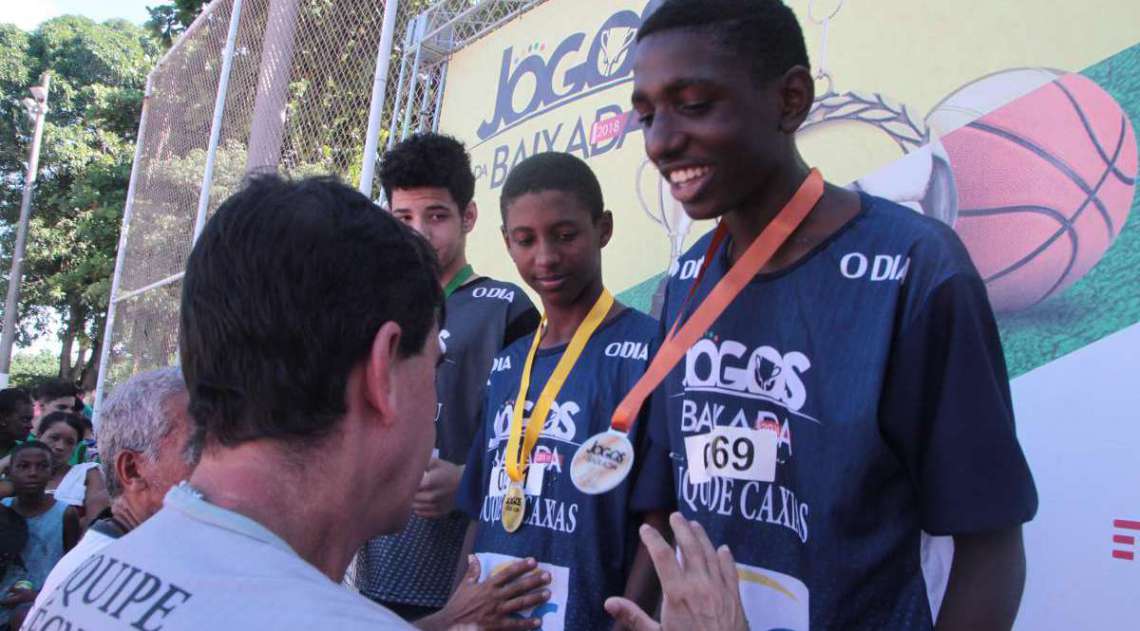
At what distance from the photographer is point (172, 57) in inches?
406

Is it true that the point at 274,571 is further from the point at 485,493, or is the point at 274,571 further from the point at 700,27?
the point at 485,493

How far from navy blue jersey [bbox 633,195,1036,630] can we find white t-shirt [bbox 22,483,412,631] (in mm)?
710

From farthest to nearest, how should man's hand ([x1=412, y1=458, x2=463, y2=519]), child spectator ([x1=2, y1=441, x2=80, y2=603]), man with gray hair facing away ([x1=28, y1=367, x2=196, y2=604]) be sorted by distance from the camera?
1. child spectator ([x1=2, y1=441, x2=80, y2=603])
2. man's hand ([x1=412, y1=458, x2=463, y2=519])
3. man with gray hair facing away ([x1=28, y1=367, x2=196, y2=604])

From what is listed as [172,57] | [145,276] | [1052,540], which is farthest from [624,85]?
[172,57]

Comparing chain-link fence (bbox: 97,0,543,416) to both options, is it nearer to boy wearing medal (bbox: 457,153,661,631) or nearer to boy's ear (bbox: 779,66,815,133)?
boy wearing medal (bbox: 457,153,661,631)

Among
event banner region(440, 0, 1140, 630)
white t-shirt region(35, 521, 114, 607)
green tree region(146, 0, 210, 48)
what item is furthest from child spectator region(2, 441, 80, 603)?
green tree region(146, 0, 210, 48)

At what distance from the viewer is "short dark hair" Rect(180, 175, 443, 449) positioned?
3.70 ft

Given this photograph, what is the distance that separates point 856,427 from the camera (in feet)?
4.55

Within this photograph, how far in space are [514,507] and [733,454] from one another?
80 centimetres

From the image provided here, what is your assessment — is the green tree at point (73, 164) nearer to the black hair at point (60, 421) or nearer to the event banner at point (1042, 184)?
the black hair at point (60, 421)

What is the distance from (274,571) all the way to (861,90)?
3572mm

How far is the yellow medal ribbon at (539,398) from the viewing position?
225 cm

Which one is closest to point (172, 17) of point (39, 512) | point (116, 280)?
point (116, 280)

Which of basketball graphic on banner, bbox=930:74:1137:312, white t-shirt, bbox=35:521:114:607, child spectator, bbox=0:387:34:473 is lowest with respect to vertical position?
child spectator, bbox=0:387:34:473
